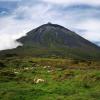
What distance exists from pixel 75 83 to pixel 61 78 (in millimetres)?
11479

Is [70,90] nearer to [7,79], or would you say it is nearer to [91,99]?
[91,99]

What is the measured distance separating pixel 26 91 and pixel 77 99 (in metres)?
9.47

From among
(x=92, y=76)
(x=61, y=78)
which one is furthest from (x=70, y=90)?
(x=61, y=78)

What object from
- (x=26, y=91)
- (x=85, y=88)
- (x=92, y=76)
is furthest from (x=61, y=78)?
(x=26, y=91)

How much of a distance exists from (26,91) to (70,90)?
7.19 m

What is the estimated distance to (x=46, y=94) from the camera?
4703cm

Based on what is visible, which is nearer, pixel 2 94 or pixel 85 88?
pixel 2 94

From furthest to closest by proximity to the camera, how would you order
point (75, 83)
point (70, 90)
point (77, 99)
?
point (75, 83) → point (70, 90) → point (77, 99)

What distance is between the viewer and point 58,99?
141ft

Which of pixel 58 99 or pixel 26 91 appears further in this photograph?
pixel 26 91

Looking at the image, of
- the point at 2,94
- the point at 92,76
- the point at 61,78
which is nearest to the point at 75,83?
the point at 92,76

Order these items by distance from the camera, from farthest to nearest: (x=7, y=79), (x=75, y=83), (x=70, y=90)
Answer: (x=7, y=79) < (x=75, y=83) < (x=70, y=90)

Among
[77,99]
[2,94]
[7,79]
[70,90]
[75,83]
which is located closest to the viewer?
[77,99]

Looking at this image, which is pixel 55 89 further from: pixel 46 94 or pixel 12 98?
pixel 12 98
